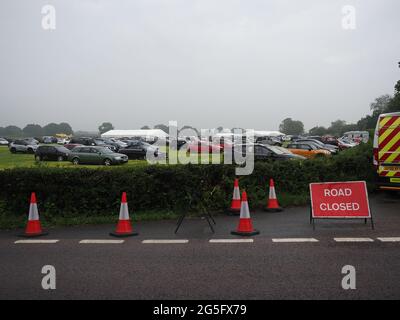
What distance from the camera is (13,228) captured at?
9.09m

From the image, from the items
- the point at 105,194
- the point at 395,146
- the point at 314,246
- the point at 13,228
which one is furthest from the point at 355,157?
the point at 13,228

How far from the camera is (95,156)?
3000 centimetres

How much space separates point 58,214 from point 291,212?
588 centimetres

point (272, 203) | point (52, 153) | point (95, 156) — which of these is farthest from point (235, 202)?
point (52, 153)

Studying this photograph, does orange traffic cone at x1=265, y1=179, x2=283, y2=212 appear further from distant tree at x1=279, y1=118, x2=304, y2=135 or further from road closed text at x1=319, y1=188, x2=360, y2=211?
distant tree at x1=279, y1=118, x2=304, y2=135

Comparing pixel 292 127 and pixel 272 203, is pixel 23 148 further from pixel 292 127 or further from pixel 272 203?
pixel 292 127

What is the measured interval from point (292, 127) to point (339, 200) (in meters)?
185

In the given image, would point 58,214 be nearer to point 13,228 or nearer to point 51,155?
point 13,228

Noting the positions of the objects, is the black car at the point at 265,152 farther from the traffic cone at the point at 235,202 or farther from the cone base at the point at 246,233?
the cone base at the point at 246,233

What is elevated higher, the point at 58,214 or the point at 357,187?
the point at 357,187

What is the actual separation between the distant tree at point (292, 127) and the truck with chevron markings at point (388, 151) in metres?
177

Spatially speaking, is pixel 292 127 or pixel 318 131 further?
pixel 292 127

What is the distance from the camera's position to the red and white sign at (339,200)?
8.31m

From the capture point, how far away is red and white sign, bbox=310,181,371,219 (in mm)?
8312
